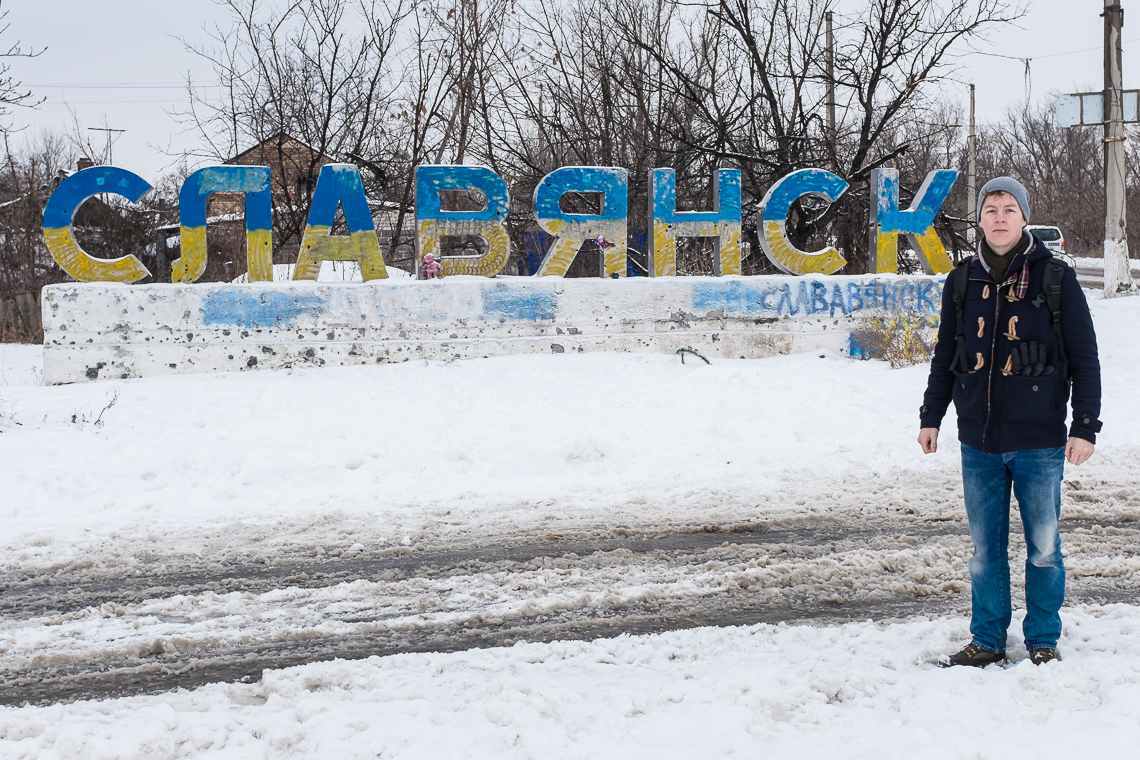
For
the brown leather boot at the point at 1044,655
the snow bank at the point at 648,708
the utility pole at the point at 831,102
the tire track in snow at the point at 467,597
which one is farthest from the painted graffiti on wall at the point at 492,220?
the brown leather boot at the point at 1044,655

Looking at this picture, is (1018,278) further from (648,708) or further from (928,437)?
(648,708)

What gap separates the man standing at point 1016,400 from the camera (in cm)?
331

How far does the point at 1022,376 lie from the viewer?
3342 mm

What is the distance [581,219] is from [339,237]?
281 centimetres

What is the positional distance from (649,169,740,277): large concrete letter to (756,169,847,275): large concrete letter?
14.3 inches

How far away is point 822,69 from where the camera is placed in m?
16.0

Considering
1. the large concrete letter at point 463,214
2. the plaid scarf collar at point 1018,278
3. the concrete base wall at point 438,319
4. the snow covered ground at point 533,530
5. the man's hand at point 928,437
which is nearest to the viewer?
the snow covered ground at point 533,530

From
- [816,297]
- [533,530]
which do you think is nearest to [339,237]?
[816,297]

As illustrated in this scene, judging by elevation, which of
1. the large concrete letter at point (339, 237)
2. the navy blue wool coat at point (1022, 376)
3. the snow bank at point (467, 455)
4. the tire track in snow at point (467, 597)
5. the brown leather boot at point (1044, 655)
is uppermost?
the large concrete letter at point (339, 237)

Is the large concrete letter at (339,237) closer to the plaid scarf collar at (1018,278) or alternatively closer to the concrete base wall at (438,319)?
the concrete base wall at (438,319)

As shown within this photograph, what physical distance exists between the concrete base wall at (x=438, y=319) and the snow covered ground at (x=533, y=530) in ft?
1.44

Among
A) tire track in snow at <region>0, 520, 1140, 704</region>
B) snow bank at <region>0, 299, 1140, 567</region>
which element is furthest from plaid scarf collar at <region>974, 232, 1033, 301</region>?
snow bank at <region>0, 299, 1140, 567</region>

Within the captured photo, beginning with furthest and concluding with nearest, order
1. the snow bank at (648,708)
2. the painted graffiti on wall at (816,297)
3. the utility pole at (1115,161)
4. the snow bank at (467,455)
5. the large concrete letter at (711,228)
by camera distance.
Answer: the utility pole at (1115,161), the large concrete letter at (711,228), the painted graffiti on wall at (816,297), the snow bank at (467,455), the snow bank at (648,708)

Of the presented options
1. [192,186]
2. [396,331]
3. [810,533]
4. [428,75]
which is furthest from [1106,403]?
[428,75]
